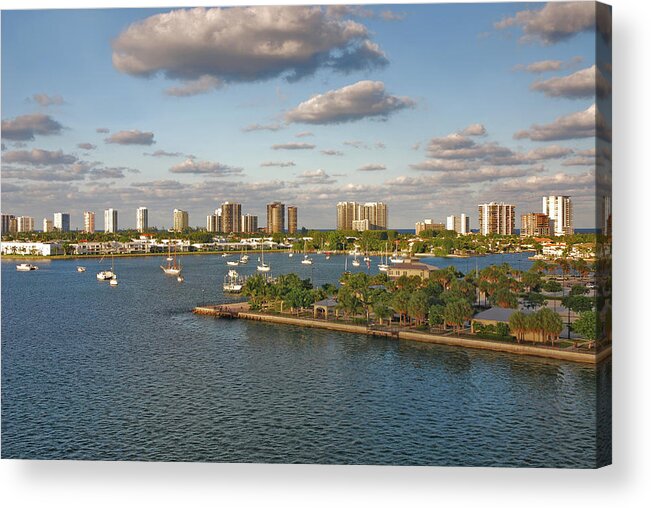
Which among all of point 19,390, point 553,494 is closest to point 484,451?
point 553,494

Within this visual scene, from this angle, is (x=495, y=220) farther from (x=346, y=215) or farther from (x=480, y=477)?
(x=480, y=477)

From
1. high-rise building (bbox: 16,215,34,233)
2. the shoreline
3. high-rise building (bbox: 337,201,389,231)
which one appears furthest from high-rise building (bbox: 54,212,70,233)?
high-rise building (bbox: 337,201,389,231)

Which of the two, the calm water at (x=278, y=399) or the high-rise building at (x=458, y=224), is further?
the high-rise building at (x=458, y=224)

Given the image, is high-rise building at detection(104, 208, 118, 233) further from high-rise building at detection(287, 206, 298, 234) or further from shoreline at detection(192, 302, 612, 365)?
high-rise building at detection(287, 206, 298, 234)

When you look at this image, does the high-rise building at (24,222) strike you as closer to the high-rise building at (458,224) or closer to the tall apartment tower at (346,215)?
the tall apartment tower at (346,215)

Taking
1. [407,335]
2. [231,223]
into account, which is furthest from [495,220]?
[407,335]

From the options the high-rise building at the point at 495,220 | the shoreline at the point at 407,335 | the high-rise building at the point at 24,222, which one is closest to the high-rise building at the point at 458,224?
the high-rise building at the point at 495,220
